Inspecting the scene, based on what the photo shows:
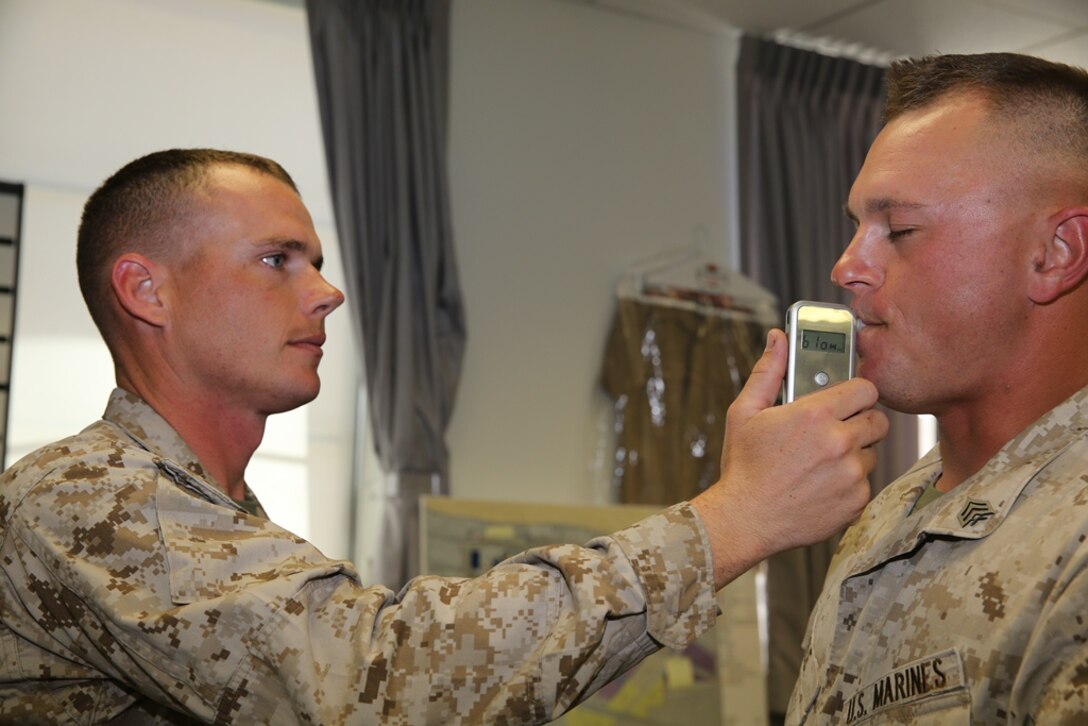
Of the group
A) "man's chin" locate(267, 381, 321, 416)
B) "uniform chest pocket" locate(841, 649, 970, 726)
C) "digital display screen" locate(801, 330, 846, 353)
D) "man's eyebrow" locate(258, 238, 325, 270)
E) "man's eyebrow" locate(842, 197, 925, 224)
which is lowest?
"uniform chest pocket" locate(841, 649, 970, 726)

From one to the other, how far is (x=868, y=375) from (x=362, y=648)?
721 millimetres

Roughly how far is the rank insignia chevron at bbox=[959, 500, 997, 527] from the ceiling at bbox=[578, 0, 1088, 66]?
3.90 meters

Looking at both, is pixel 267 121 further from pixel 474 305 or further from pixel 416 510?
pixel 416 510

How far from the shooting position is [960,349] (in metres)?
1.58

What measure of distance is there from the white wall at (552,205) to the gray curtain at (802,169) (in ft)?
0.68

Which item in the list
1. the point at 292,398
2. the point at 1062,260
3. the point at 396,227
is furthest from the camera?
the point at 396,227

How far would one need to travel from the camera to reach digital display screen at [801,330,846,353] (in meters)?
1.56

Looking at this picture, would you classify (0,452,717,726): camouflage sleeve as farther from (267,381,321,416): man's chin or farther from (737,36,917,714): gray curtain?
(737,36,917,714): gray curtain

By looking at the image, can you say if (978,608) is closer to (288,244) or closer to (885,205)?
(885,205)

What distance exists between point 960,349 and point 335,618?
2.72 feet

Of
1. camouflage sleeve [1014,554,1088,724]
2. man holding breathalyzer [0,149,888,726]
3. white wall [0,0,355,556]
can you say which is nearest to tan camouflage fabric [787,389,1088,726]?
camouflage sleeve [1014,554,1088,724]

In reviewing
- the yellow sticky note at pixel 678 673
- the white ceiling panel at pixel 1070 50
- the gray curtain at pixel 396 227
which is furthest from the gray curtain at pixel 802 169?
the gray curtain at pixel 396 227

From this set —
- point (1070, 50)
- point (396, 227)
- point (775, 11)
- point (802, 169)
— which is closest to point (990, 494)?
point (396, 227)

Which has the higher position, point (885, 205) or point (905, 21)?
point (905, 21)
